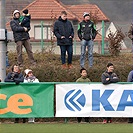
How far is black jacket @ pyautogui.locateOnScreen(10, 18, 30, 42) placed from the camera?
23.5 metres

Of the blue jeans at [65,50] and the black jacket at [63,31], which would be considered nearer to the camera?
the black jacket at [63,31]

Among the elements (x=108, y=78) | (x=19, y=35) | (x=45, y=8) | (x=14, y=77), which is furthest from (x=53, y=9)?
(x=108, y=78)

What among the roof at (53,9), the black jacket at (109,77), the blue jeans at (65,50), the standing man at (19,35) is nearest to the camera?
the black jacket at (109,77)

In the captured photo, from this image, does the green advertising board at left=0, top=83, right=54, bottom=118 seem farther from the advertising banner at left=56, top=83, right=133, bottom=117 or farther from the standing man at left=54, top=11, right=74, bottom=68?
the standing man at left=54, top=11, right=74, bottom=68

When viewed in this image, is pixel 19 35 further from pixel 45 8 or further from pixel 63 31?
pixel 45 8

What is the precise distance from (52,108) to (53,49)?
8692 millimetres

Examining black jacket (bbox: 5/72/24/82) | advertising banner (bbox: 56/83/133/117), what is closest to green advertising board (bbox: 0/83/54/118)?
black jacket (bbox: 5/72/24/82)
